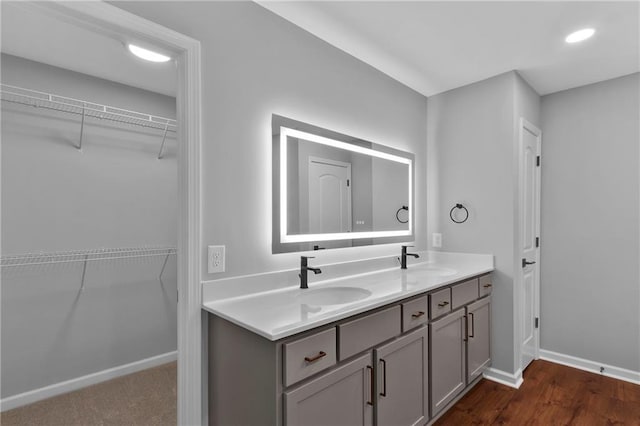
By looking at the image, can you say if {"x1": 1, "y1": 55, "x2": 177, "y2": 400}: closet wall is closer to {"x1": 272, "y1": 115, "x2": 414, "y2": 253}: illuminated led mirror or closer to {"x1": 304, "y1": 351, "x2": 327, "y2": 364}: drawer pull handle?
{"x1": 272, "y1": 115, "x2": 414, "y2": 253}: illuminated led mirror

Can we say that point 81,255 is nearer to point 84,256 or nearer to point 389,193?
point 84,256

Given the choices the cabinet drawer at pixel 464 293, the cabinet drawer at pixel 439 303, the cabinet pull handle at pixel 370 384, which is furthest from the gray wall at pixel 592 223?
the cabinet pull handle at pixel 370 384

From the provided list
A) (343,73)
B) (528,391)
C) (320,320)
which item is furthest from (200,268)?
(528,391)

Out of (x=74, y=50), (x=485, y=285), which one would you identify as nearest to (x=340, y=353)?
(x=485, y=285)

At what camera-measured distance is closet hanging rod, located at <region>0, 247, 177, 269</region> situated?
2213 mm

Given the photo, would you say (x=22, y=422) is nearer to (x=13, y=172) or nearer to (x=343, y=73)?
(x=13, y=172)

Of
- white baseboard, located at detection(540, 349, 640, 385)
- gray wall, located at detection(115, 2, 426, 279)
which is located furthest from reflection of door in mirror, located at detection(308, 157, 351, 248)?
white baseboard, located at detection(540, 349, 640, 385)

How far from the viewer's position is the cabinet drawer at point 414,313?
1728 mm

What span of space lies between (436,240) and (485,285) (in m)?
0.57

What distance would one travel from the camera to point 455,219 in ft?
9.39

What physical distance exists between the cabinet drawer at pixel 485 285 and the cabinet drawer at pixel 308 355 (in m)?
1.60

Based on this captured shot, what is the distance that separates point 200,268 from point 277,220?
1.58 ft

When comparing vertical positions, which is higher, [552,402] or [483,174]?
[483,174]

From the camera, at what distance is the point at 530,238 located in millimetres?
2832
